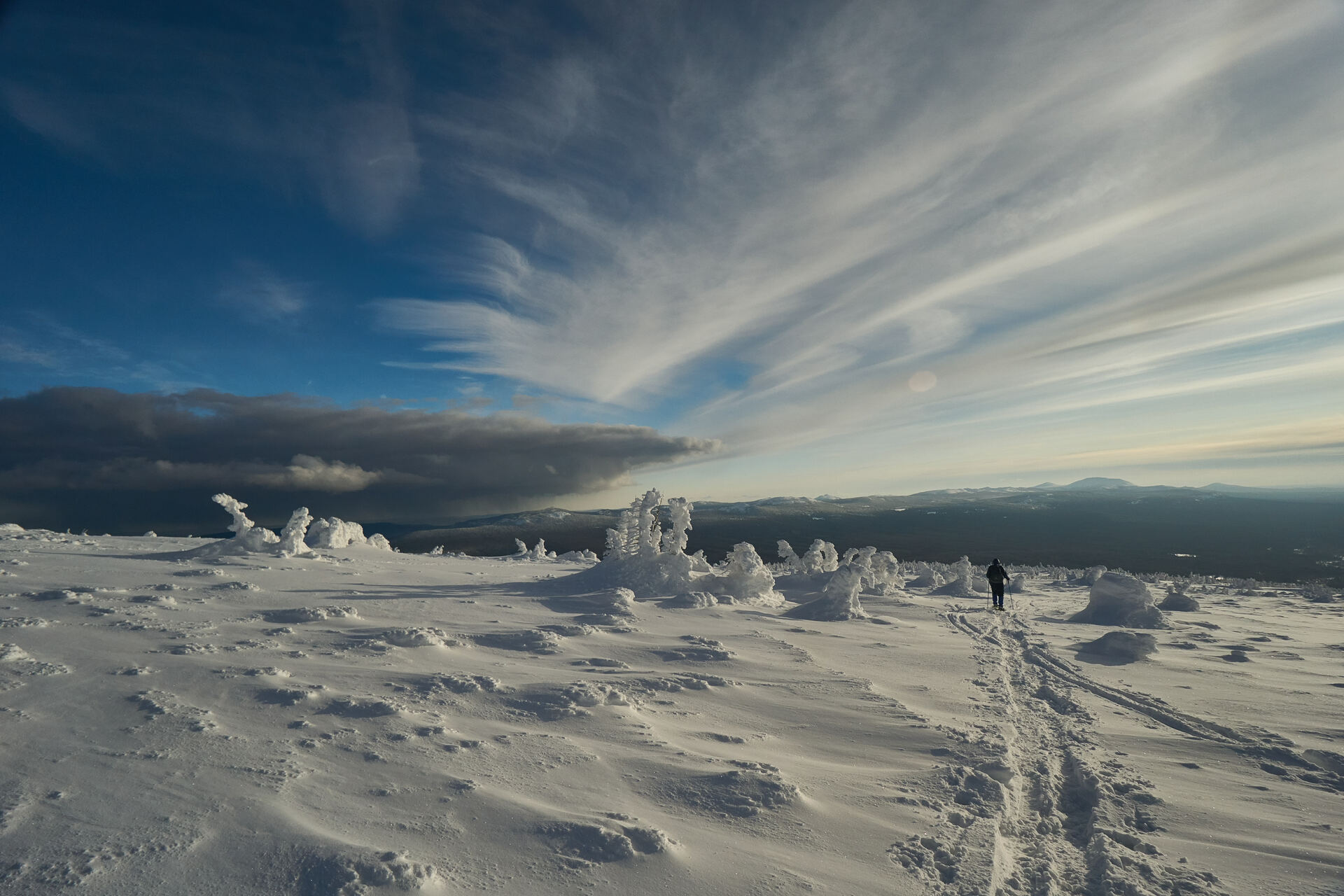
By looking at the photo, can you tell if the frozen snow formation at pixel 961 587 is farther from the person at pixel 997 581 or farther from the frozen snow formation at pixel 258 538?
the frozen snow formation at pixel 258 538

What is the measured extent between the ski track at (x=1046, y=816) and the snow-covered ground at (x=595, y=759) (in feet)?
0.12

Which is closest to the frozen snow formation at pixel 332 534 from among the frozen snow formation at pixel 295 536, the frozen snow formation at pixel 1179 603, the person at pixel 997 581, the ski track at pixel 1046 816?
the frozen snow formation at pixel 295 536

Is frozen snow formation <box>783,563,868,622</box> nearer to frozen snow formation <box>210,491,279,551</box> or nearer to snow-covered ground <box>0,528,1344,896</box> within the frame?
snow-covered ground <box>0,528,1344,896</box>

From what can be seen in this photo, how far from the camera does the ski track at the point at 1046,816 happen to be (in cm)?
554

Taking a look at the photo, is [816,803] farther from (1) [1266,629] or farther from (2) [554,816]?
(1) [1266,629]

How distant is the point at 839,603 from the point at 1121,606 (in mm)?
11738

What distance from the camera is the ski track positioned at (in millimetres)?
5535

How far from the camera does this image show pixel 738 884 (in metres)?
5.13

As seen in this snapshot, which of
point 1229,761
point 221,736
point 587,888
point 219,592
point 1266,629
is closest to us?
point 587,888

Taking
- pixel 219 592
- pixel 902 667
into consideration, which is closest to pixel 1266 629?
pixel 902 667

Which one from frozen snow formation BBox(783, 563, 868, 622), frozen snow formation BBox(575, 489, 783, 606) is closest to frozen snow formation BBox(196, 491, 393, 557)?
frozen snow formation BBox(575, 489, 783, 606)

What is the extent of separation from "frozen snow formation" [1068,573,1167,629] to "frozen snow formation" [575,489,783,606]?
12.7m

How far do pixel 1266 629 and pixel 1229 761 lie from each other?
18.3 m

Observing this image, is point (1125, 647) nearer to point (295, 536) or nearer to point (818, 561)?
point (818, 561)
